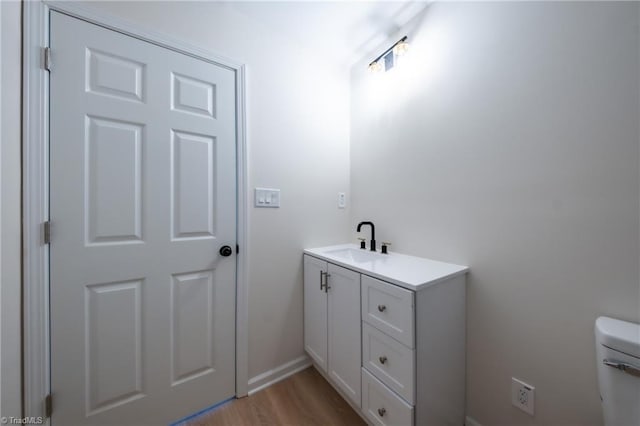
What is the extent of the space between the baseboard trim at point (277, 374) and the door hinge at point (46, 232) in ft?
4.26

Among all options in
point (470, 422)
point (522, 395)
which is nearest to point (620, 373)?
point (522, 395)

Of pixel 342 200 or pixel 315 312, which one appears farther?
pixel 342 200

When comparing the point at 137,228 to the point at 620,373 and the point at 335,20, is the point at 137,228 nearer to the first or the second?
the point at 335,20

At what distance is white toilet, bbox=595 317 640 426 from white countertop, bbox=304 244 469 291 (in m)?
0.48

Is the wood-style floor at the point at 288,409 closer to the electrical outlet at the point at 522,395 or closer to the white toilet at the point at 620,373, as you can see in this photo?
the electrical outlet at the point at 522,395

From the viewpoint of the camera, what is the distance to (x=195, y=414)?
50.1 inches

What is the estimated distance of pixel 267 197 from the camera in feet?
4.95

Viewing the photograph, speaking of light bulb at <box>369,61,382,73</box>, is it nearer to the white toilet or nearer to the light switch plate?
the light switch plate

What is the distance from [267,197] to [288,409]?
1284 millimetres

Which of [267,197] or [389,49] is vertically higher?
[389,49]

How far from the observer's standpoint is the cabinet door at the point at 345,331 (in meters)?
1.19

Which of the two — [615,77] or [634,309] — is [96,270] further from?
[615,77]

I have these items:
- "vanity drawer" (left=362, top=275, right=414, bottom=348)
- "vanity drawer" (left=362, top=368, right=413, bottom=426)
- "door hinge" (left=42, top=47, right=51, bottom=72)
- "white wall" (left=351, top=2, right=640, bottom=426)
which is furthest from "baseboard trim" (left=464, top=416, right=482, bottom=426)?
"door hinge" (left=42, top=47, right=51, bottom=72)

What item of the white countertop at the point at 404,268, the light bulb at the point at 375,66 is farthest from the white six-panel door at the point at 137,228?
the light bulb at the point at 375,66
